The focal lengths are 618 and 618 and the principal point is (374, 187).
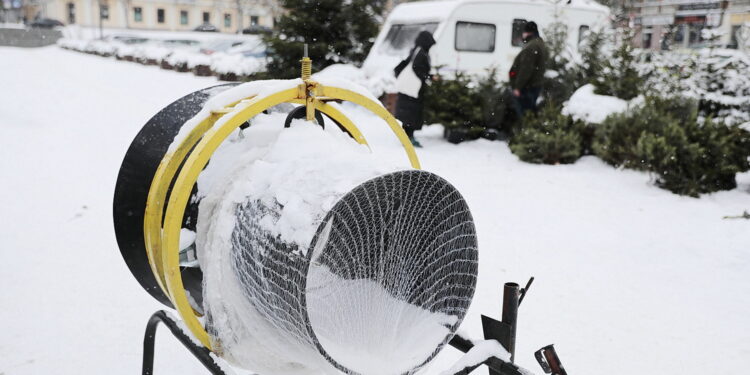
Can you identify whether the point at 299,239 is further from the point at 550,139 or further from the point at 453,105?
the point at 453,105

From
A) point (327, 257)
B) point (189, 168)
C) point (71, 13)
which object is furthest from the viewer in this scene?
point (71, 13)

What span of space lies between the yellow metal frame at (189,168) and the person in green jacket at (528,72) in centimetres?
601

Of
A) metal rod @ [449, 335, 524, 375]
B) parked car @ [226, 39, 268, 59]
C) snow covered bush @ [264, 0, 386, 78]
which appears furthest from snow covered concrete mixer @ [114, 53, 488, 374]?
parked car @ [226, 39, 268, 59]

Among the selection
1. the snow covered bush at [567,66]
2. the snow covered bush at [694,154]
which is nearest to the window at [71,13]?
the snow covered bush at [567,66]

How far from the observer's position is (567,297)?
3.65m

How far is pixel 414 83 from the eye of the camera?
7.66 m

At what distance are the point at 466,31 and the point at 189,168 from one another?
9484 mm

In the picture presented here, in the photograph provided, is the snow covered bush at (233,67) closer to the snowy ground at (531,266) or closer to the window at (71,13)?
the snowy ground at (531,266)

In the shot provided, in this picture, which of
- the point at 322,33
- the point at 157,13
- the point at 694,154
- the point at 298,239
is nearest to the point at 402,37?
the point at 322,33

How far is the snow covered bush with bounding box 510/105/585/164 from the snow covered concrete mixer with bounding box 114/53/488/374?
17.3 ft

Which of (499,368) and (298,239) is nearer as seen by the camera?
(298,239)

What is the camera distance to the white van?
10.4 meters

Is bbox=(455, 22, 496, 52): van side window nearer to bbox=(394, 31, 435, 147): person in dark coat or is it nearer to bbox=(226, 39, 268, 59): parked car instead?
bbox=(394, 31, 435, 147): person in dark coat

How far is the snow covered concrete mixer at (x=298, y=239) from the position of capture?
5.41 ft
